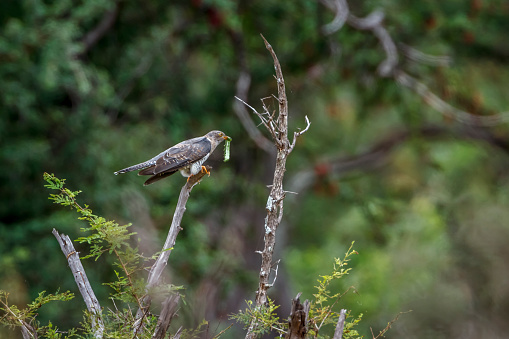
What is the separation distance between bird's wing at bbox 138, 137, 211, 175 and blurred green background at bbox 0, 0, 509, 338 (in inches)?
78.8

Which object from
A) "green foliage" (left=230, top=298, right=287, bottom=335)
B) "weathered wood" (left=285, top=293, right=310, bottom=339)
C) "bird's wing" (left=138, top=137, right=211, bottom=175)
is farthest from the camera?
"bird's wing" (left=138, top=137, right=211, bottom=175)

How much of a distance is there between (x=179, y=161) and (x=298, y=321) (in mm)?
1903

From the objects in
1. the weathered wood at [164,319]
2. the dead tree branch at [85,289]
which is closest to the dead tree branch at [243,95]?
the dead tree branch at [85,289]

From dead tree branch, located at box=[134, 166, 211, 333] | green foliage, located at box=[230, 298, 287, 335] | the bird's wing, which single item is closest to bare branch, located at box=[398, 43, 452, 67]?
the bird's wing

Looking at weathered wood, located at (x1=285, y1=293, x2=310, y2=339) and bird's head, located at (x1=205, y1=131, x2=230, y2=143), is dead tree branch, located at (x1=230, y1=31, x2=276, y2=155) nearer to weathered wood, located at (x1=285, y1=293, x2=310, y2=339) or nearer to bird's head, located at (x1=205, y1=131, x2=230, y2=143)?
bird's head, located at (x1=205, y1=131, x2=230, y2=143)

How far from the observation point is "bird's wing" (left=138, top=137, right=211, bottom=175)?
154 inches

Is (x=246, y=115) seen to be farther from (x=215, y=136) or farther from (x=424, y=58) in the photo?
(x=215, y=136)

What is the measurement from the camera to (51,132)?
8.77 metres

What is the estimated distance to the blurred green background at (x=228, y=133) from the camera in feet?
26.8

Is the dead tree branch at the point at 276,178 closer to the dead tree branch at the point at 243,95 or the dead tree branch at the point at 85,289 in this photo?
the dead tree branch at the point at 85,289

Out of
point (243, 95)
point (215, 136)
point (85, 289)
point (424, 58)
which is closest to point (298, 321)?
point (85, 289)

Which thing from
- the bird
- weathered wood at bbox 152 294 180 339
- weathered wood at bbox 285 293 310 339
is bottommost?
the bird

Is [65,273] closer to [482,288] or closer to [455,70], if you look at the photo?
[455,70]

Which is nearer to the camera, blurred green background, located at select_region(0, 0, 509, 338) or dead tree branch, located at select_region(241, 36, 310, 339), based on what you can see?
dead tree branch, located at select_region(241, 36, 310, 339)
